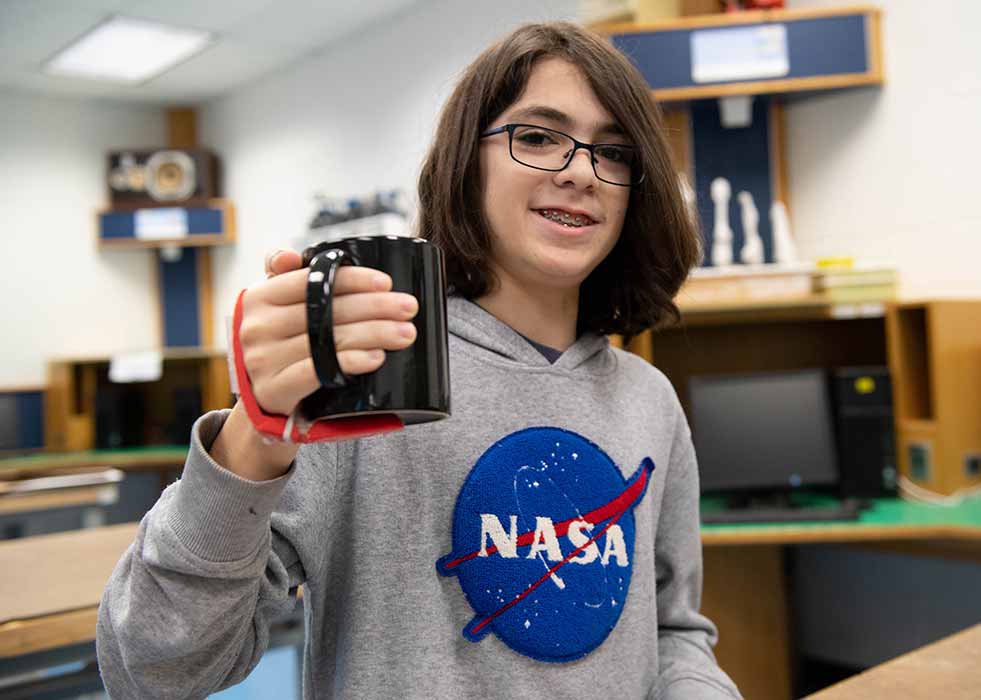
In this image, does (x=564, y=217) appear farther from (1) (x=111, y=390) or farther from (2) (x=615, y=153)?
(1) (x=111, y=390)

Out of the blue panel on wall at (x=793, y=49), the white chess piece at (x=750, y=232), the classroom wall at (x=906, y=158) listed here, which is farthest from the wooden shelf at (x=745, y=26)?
the white chess piece at (x=750, y=232)

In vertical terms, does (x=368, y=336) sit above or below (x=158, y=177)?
below

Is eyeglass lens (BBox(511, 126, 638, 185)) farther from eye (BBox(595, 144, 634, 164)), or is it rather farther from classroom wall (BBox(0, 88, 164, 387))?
classroom wall (BBox(0, 88, 164, 387))

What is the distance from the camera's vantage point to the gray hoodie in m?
0.60

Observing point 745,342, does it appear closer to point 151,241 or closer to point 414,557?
point 414,557

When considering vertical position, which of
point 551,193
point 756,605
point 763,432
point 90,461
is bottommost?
point 756,605

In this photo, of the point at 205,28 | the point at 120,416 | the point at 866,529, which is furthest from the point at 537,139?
the point at 120,416

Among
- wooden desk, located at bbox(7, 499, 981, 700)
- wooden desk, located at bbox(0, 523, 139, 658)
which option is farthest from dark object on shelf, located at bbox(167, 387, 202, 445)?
wooden desk, located at bbox(0, 523, 139, 658)

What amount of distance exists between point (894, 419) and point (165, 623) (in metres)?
2.34

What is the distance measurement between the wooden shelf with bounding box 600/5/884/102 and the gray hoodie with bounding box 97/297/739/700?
5.98 ft

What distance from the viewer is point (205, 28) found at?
4.55 meters

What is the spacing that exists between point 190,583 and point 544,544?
0.36 metres

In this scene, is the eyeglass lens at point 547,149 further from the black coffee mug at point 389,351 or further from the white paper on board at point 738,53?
the white paper on board at point 738,53

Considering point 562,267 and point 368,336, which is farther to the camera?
point 562,267
